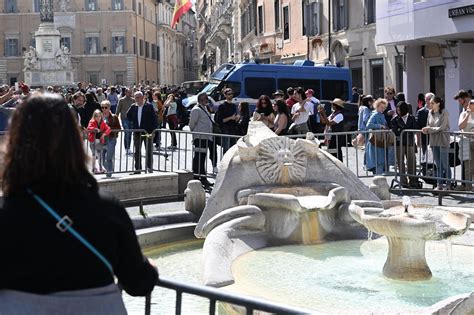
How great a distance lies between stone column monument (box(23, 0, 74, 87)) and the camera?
191ft

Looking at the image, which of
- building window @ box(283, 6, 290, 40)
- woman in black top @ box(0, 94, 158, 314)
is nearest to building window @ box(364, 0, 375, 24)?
building window @ box(283, 6, 290, 40)

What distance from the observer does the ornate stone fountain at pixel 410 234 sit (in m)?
7.61

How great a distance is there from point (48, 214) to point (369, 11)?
99.5 feet

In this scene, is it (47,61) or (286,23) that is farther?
(47,61)

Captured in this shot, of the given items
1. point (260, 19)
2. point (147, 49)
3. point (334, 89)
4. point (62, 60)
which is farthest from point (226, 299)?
point (147, 49)

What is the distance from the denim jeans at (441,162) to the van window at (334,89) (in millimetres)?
13855

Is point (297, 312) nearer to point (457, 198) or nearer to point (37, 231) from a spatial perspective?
point (37, 231)

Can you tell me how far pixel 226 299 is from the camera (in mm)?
3523

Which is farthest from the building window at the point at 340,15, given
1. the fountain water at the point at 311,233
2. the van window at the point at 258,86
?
the fountain water at the point at 311,233

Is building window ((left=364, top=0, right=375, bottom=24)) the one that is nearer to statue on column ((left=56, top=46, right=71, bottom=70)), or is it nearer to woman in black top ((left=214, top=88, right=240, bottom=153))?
woman in black top ((left=214, top=88, right=240, bottom=153))

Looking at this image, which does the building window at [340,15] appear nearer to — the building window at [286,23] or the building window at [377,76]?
the building window at [377,76]

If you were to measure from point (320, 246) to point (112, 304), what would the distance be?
6425mm

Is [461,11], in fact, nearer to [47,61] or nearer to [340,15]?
[340,15]

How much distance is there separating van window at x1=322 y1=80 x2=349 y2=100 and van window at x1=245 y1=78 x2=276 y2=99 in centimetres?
177
